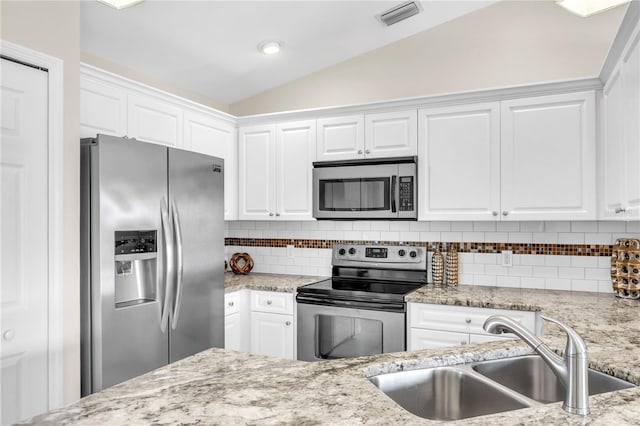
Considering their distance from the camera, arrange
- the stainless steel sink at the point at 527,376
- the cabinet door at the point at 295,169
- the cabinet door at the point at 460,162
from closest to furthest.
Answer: the stainless steel sink at the point at 527,376 → the cabinet door at the point at 460,162 → the cabinet door at the point at 295,169

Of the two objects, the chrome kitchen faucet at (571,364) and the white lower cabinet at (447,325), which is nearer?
the chrome kitchen faucet at (571,364)

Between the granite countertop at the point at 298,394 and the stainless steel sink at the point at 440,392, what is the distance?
0.10 ft

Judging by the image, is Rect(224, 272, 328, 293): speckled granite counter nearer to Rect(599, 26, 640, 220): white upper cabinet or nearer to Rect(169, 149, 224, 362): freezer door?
Rect(169, 149, 224, 362): freezer door

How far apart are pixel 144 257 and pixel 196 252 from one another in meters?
0.40

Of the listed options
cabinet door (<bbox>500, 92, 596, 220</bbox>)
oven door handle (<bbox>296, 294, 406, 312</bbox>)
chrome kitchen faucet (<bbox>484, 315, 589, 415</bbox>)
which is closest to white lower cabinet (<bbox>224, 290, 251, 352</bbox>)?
oven door handle (<bbox>296, 294, 406, 312</bbox>)

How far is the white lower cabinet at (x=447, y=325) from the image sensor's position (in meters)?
2.74

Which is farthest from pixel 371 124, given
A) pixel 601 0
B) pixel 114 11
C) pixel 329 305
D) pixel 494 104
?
pixel 114 11

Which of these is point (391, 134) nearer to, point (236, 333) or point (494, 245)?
point (494, 245)

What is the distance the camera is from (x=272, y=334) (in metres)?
3.39

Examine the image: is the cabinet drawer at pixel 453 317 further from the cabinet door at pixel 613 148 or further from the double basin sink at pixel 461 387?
the double basin sink at pixel 461 387

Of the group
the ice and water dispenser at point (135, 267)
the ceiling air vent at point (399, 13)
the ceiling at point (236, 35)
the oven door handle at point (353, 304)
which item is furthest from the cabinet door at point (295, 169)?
the ice and water dispenser at point (135, 267)

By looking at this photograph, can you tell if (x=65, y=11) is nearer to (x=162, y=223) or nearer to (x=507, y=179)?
(x=162, y=223)

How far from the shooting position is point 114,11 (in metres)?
2.61

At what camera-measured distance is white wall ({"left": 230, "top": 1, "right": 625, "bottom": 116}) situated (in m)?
3.09
